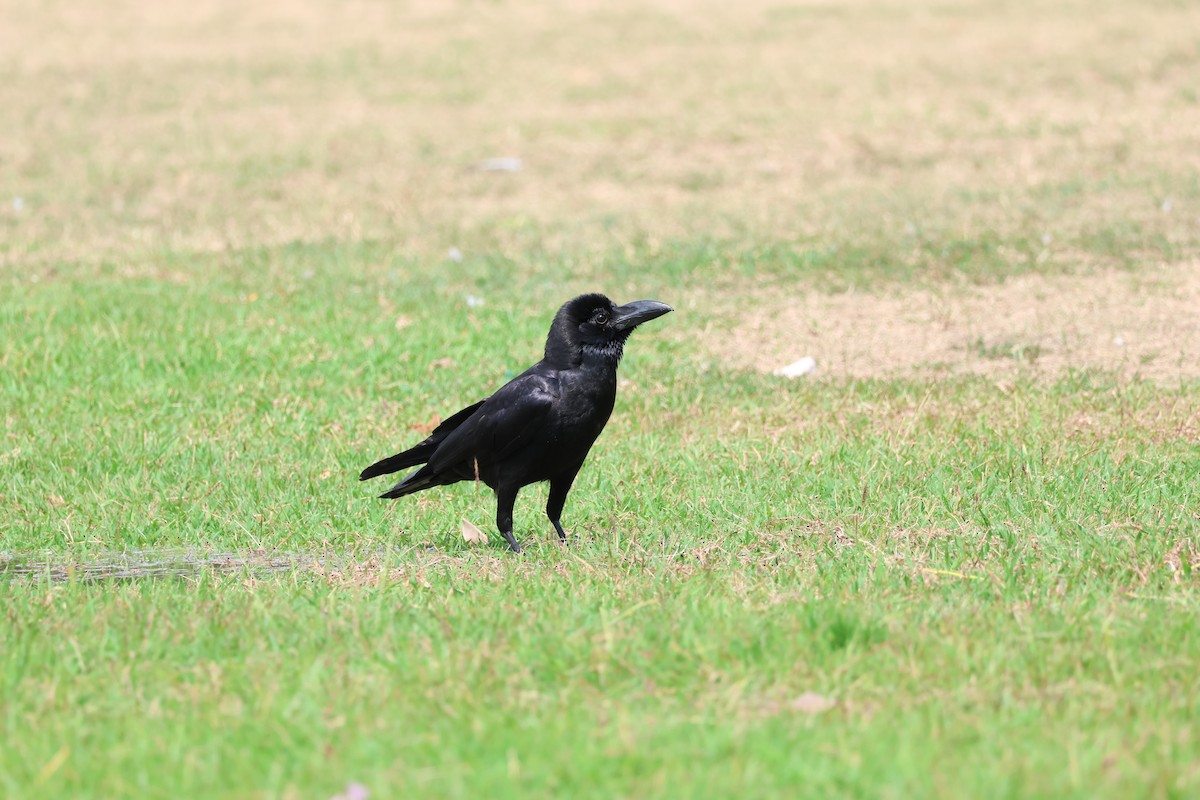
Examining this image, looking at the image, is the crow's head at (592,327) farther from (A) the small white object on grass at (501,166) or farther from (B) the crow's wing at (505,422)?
(A) the small white object on grass at (501,166)

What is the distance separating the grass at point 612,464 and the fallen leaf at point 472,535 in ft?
0.23

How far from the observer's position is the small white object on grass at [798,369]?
31.5ft

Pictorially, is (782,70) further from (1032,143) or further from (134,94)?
(134,94)

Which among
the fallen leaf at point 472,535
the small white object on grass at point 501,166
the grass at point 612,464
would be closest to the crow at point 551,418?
the fallen leaf at point 472,535

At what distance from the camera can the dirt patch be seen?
967 cm

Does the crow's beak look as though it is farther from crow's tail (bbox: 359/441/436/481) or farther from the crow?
crow's tail (bbox: 359/441/436/481)

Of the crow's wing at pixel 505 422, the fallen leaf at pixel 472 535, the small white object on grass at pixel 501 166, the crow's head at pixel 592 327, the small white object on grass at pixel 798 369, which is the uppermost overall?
the crow's head at pixel 592 327

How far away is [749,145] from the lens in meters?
17.9

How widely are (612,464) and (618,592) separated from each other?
104 inches

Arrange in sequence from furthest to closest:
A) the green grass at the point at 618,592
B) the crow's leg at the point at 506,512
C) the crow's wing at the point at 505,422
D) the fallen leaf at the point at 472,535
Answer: the fallen leaf at the point at 472,535 < the crow's leg at the point at 506,512 < the crow's wing at the point at 505,422 < the green grass at the point at 618,592

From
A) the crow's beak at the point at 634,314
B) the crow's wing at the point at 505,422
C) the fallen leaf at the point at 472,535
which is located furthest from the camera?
the fallen leaf at the point at 472,535

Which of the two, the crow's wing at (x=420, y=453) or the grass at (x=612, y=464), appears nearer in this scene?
the grass at (x=612, y=464)

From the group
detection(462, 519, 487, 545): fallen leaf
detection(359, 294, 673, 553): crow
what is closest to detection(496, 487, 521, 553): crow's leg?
detection(359, 294, 673, 553): crow

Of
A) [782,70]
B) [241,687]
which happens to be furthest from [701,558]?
[782,70]
